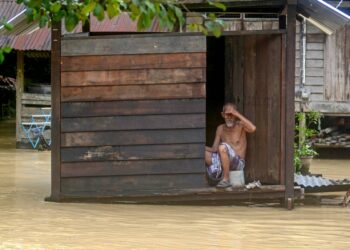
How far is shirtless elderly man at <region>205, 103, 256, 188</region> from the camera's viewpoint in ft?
29.0

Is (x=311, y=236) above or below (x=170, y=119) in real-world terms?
below

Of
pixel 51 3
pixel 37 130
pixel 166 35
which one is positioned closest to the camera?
pixel 51 3

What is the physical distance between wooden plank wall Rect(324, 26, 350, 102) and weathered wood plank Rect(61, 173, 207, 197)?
6862 millimetres

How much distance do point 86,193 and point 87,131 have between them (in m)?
0.77

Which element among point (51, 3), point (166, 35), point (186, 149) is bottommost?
point (186, 149)

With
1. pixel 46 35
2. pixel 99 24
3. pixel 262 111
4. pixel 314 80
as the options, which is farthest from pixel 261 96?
pixel 46 35

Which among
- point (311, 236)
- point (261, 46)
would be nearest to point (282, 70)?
point (261, 46)

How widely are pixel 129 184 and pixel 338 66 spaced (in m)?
7.40

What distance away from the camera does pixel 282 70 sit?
8.68 meters

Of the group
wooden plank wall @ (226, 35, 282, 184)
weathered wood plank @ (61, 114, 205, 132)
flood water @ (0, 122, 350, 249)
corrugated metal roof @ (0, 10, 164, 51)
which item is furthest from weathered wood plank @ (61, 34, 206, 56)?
corrugated metal roof @ (0, 10, 164, 51)

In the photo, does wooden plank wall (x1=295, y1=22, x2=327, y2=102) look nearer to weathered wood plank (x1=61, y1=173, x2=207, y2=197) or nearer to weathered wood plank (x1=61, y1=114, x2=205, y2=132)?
weathered wood plank (x1=61, y1=114, x2=205, y2=132)

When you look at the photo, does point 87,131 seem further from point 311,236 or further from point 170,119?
point 311,236

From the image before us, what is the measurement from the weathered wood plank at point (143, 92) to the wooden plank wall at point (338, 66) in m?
6.73

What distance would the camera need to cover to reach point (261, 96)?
30.2 ft
